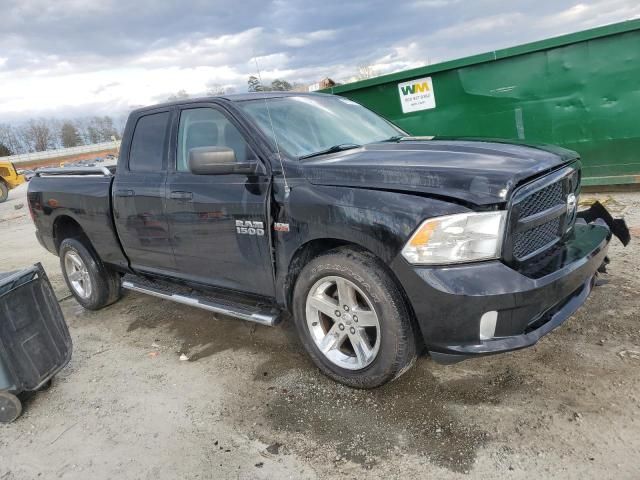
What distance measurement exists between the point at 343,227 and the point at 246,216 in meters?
0.80

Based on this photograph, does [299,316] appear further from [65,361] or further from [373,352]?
[65,361]

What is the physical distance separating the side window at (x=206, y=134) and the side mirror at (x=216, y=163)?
0.45 feet

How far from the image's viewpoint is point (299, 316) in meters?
3.17

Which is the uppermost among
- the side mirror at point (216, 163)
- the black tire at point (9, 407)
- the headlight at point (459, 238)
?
the side mirror at point (216, 163)

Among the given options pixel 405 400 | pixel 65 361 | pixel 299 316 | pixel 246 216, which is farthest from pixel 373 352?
Answer: pixel 65 361

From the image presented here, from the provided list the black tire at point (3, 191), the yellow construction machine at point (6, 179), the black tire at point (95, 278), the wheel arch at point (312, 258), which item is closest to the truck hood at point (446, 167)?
the wheel arch at point (312, 258)

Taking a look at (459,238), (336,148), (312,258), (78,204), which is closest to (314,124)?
(336,148)

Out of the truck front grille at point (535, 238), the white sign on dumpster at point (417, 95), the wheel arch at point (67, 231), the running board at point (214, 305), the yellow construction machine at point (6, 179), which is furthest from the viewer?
the yellow construction machine at point (6, 179)

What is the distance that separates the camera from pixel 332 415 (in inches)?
113

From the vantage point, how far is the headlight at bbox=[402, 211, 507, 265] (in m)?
2.43

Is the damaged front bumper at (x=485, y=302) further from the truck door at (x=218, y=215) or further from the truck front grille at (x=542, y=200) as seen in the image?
the truck door at (x=218, y=215)

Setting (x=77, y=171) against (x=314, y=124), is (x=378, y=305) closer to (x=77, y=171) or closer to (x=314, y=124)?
(x=314, y=124)

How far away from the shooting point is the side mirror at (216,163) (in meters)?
3.11

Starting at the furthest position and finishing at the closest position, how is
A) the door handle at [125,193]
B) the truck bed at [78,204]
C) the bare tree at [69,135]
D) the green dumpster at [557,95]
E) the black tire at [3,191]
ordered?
1. the bare tree at [69,135]
2. the black tire at [3,191]
3. the green dumpster at [557,95]
4. the truck bed at [78,204]
5. the door handle at [125,193]
